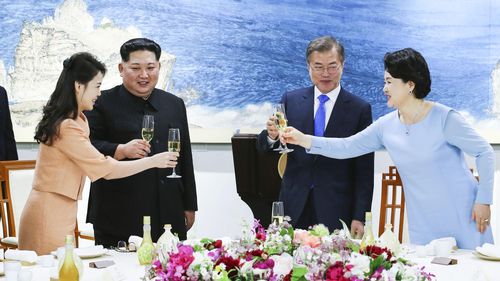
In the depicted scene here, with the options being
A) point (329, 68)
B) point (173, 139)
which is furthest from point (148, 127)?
point (329, 68)

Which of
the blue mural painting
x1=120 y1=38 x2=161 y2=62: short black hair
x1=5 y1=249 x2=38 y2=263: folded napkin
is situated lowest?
x1=5 y1=249 x2=38 y2=263: folded napkin

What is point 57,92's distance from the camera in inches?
147

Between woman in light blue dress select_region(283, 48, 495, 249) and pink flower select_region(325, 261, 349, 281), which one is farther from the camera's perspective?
woman in light blue dress select_region(283, 48, 495, 249)

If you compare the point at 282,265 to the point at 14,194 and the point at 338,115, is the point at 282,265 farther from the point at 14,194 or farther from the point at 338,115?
the point at 14,194

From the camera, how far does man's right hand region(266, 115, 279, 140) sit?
3972 millimetres

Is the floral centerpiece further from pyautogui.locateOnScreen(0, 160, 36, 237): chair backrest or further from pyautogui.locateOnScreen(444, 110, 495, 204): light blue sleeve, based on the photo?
pyautogui.locateOnScreen(0, 160, 36, 237): chair backrest

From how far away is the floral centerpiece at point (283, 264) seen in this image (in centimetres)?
234

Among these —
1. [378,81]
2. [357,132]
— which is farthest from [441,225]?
[378,81]

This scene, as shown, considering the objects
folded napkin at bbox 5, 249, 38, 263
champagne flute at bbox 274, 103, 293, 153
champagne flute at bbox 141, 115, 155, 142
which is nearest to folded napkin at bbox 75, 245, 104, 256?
folded napkin at bbox 5, 249, 38, 263

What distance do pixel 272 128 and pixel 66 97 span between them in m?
0.98

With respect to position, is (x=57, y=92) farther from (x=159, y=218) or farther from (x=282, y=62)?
(x=282, y=62)

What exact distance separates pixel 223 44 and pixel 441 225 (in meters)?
3.14

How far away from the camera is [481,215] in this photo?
377 centimetres

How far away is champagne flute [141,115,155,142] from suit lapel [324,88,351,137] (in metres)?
0.89
